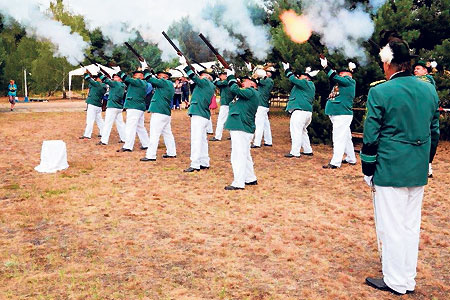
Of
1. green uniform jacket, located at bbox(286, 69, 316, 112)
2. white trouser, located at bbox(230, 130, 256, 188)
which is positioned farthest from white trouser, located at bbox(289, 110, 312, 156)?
white trouser, located at bbox(230, 130, 256, 188)

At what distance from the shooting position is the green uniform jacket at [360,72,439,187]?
4.18 metres

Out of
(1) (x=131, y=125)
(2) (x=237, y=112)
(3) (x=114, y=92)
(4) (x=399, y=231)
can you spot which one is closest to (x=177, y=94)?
(3) (x=114, y=92)

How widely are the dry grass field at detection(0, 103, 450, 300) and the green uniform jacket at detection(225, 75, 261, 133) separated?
120 centimetres

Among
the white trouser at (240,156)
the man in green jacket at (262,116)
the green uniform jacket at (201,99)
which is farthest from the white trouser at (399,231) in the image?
the man in green jacket at (262,116)

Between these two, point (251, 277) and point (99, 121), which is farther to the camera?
point (99, 121)

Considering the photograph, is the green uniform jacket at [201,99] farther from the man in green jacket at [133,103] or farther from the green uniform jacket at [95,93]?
the green uniform jacket at [95,93]

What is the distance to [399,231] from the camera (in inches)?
168

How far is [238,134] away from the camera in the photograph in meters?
8.31

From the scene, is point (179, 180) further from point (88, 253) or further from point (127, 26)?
point (127, 26)

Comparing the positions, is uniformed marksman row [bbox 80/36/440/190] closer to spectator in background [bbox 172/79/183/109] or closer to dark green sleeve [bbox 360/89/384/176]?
dark green sleeve [bbox 360/89/384/176]

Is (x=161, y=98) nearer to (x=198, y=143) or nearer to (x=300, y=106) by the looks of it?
(x=198, y=143)

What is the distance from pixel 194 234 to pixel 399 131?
2928 millimetres

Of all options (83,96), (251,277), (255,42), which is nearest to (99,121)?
(255,42)

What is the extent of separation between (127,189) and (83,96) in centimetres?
3419
